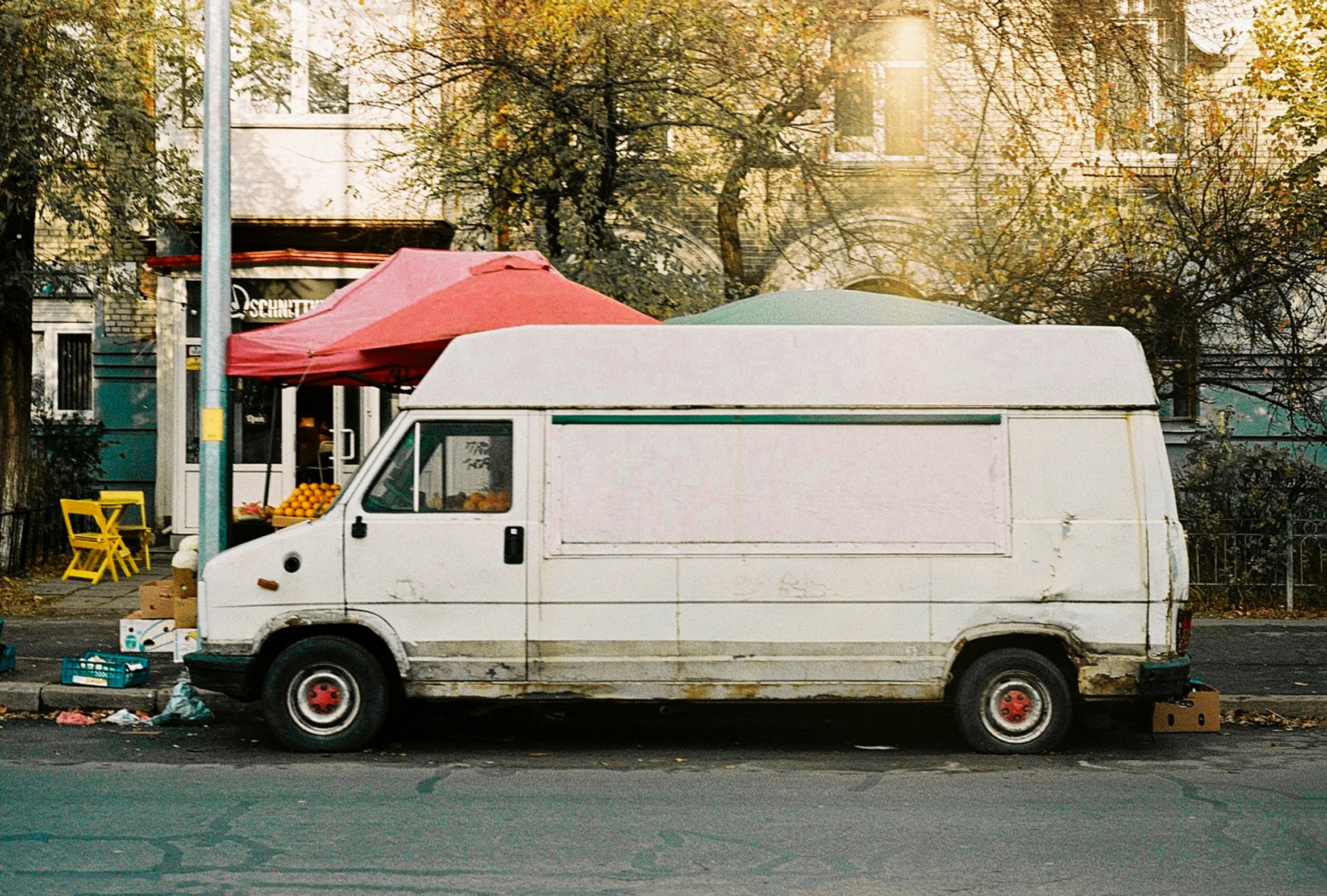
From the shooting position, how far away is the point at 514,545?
25.8 ft

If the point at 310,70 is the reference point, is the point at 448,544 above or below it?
below

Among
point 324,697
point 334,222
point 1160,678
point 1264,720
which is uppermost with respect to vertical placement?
point 334,222

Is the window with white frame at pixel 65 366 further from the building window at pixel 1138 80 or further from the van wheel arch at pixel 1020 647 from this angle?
the van wheel arch at pixel 1020 647

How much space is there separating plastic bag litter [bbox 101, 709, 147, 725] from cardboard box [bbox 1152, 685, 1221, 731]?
6.54 metres

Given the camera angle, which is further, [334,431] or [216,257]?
[334,431]

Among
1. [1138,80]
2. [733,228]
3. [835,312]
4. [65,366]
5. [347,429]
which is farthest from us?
[65,366]

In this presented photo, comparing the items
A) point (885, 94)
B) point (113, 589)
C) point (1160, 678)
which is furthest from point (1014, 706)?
point (113, 589)

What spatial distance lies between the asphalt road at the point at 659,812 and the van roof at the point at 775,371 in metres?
2.07

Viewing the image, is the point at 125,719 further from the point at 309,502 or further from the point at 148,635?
the point at 309,502

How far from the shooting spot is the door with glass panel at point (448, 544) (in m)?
7.89

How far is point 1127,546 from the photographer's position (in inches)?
310

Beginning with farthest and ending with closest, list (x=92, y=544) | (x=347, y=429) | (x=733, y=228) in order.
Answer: (x=347, y=429) < (x=92, y=544) < (x=733, y=228)

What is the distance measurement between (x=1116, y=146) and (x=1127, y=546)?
10.2m

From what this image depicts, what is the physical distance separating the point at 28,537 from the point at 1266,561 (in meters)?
13.8
